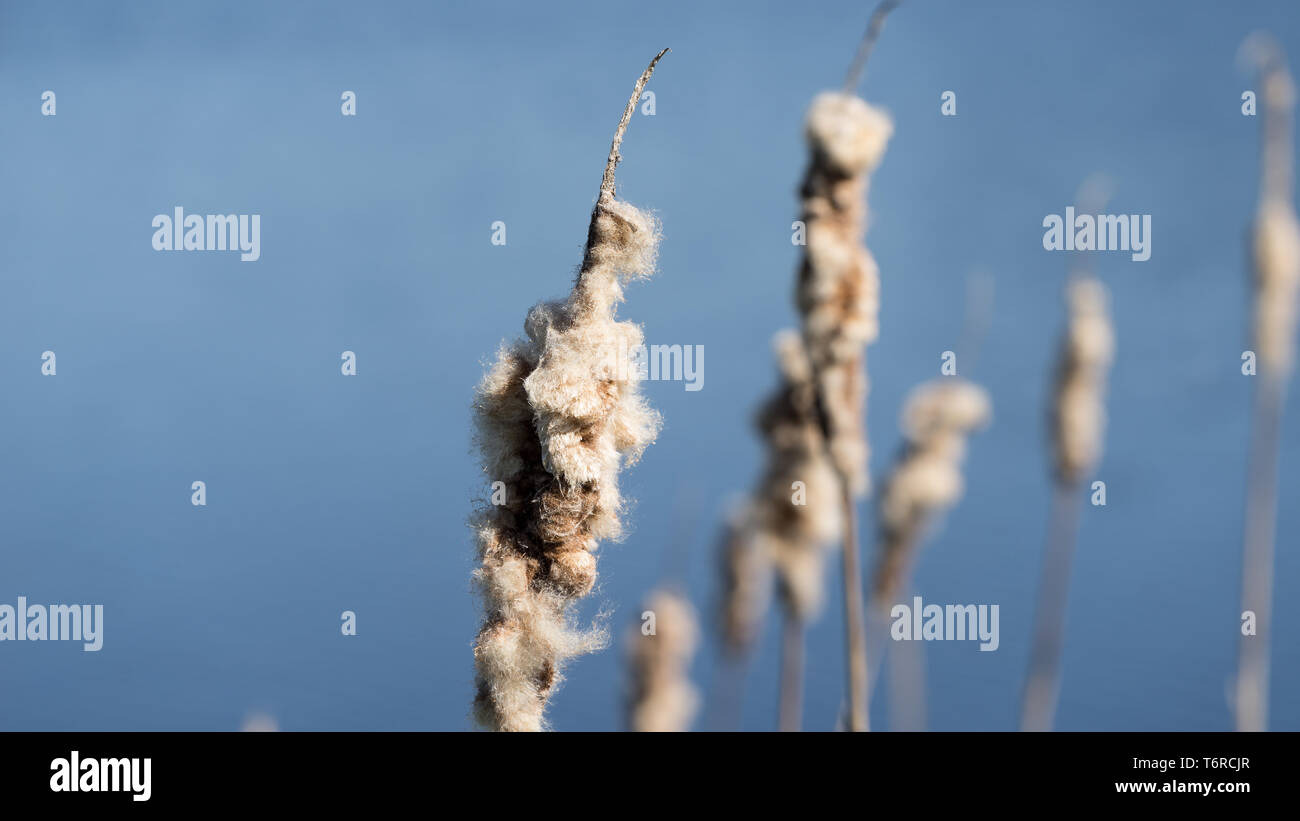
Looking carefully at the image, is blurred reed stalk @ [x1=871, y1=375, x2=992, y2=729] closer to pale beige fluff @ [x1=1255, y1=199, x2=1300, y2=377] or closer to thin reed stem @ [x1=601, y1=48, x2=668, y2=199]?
pale beige fluff @ [x1=1255, y1=199, x2=1300, y2=377]

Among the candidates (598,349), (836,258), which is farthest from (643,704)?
(598,349)

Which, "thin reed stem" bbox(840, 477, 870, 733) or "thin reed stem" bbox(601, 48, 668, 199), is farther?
"thin reed stem" bbox(601, 48, 668, 199)

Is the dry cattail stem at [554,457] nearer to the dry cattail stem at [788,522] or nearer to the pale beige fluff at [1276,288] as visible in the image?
the dry cattail stem at [788,522]

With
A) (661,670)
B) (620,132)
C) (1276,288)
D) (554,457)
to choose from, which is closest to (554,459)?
(554,457)

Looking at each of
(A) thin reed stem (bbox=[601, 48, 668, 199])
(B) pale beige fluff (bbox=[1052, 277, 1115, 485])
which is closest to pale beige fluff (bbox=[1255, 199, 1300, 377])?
(B) pale beige fluff (bbox=[1052, 277, 1115, 485])

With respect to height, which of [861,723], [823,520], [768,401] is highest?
[768,401]
